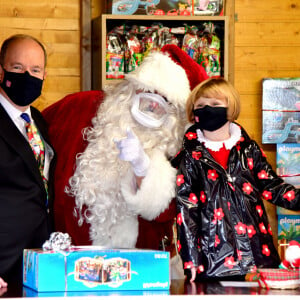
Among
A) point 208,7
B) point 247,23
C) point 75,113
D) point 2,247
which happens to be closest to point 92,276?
point 2,247

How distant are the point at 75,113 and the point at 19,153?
487 mm

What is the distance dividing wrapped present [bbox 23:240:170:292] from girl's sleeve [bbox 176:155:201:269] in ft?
1.48

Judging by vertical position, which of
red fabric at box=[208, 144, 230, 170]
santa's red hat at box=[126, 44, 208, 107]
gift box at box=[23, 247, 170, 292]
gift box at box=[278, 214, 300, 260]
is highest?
santa's red hat at box=[126, 44, 208, 107]

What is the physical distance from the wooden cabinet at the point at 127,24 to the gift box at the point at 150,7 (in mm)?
38

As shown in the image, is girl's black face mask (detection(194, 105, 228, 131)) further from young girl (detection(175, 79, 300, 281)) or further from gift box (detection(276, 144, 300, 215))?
gift box (detection(276, 144, 300, 215))

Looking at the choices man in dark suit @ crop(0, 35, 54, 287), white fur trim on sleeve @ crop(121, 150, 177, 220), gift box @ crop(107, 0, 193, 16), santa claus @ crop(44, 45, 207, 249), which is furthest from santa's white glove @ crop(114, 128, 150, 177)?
gift box @ crop(107, 0, 193, 16)

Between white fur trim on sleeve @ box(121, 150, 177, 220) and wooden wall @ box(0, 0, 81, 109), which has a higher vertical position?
wooden wall @ box(0, 0, 81, 109)

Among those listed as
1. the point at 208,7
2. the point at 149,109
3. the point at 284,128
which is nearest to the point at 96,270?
the point at 149,109

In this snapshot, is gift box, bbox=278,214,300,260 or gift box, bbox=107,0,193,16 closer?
gift box, bbox=107,0,193,16

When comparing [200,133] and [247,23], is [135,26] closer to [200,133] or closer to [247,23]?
[247,23]

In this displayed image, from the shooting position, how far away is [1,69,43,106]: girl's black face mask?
89.8 inches

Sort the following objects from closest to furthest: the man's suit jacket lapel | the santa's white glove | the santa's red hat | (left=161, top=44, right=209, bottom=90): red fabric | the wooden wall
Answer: the santa's white glove
the man's suit jacket lapel
the santa's red hat
(left=161, top=44, right=209, bottom=90): red fabric
the wooden wall

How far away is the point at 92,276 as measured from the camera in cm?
166

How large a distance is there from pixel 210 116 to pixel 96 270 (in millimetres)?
837
